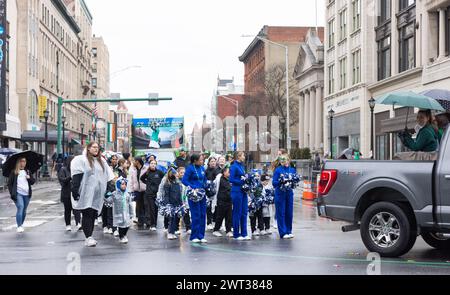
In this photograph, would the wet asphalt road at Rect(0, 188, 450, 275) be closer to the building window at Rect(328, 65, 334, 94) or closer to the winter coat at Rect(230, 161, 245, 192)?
the winter coat at Rect(230, 161, 245, 192)

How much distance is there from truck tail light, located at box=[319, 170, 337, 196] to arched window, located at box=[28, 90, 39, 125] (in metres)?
54.6

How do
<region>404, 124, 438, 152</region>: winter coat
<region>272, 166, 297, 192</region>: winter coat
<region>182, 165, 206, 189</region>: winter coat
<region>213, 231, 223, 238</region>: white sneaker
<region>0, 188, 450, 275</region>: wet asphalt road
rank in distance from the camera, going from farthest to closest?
<region>213, 231, 223, 238</region>: white sneaker < <region>272, 166, 297, 192</region>: winter coat < <region>182, 165, 206, 189</region>: winter coat < <region>404, 124, 438, 152</region>: winter coat < <region>0, 188, 450, 275</region>: wet asphalt road

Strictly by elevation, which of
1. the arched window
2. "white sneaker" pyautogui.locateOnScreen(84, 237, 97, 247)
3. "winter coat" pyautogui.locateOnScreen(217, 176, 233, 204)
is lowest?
"white sneaker" pyautogui.locateOnScreen(84, 237, 97, 247)

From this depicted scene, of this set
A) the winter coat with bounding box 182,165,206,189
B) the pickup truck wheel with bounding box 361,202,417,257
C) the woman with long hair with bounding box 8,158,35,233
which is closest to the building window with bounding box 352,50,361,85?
the woman with long hair with bounding box 8,158,35,233

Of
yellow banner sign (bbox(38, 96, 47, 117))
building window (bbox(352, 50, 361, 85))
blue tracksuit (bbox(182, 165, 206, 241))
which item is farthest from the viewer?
yellow banner sign (bbox(38, 96, 47, 117))

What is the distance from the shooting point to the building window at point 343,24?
2160 inches

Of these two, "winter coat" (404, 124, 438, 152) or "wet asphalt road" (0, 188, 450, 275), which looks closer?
"wet asphalt road" (0, 188, 450, 275)

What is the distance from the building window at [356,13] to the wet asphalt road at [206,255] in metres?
36.7

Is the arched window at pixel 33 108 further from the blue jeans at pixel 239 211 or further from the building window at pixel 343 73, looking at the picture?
the blue jeans at pixel 239 211

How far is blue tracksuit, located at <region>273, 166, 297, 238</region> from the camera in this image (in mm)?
14805

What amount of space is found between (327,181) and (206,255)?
2.35 metres

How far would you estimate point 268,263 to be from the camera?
426 inches

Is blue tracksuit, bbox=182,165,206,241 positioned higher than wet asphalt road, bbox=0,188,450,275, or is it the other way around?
blue tracksuit, bbox=182,165,206,241
